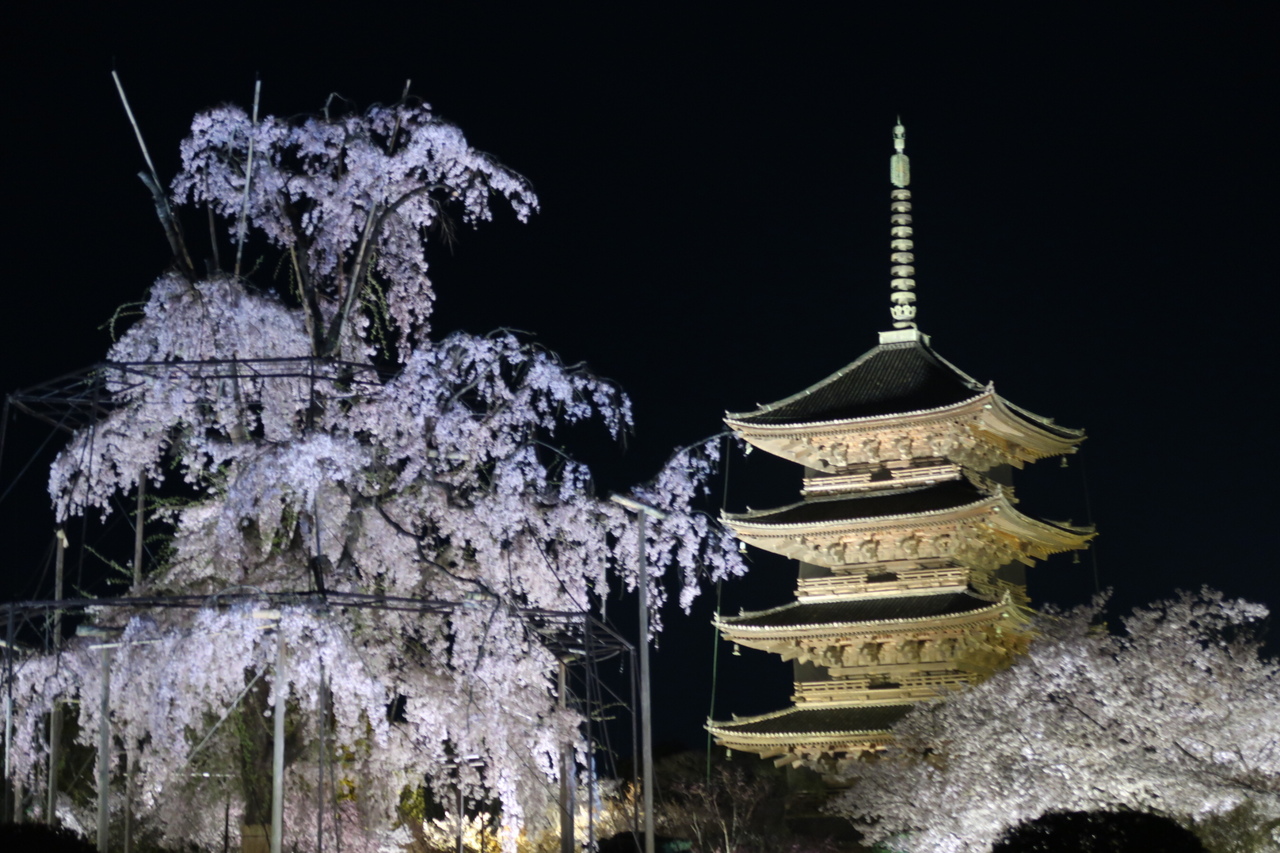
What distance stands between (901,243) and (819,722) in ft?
41.1

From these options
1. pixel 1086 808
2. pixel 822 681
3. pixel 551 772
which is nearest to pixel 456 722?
pixel 551 772

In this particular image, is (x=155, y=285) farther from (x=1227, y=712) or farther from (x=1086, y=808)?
(x=1227, y=712)

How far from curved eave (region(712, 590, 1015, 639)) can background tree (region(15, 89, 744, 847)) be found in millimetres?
14183

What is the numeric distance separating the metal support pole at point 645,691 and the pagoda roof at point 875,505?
51.1 feet

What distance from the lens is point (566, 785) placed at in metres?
20.2

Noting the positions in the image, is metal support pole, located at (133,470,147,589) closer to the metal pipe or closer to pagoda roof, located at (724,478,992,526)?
the metal pipe

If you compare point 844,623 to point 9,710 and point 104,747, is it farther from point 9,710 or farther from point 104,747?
point 9,710

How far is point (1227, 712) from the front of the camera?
21.7 meters

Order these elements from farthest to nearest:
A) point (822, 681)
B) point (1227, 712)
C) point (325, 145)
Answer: point (822, 681) < point (1227, 712) < point (325, 145)

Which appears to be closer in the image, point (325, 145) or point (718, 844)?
point (325, 145)

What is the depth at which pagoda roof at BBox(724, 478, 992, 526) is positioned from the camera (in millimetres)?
34281

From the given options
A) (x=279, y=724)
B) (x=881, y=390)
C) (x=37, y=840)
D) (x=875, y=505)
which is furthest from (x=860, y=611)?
(x=37, y=840)

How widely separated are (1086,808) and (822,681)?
14345 mm

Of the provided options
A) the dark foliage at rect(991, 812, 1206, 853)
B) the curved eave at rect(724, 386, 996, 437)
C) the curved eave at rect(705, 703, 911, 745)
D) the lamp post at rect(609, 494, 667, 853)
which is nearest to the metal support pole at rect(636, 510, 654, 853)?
the lamp post at rect(609, 494, 667, 853)
